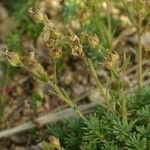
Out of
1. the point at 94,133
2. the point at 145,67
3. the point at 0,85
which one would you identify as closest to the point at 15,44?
the point at 0,85

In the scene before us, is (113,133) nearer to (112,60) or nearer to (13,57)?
(112,60)

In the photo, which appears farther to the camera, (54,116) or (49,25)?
(54,116)

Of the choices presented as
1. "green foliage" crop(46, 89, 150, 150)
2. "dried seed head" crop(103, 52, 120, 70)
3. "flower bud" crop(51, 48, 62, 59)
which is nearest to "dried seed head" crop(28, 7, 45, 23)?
"flower bud" crop(51, 48, 62, 59)

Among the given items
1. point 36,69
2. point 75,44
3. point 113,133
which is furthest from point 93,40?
point 113,133

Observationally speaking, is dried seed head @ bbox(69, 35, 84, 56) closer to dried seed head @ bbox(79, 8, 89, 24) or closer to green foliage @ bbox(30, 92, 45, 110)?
dried seed head @ bbox(79, 8, 89, 24)

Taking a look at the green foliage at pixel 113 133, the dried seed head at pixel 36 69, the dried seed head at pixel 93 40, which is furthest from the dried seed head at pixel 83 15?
the green foliage at pixel 113 133

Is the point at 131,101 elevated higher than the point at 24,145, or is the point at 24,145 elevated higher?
the point at 131,101

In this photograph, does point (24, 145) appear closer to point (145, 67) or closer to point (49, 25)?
point (145, 67)

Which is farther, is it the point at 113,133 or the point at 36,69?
the point at 113,133
